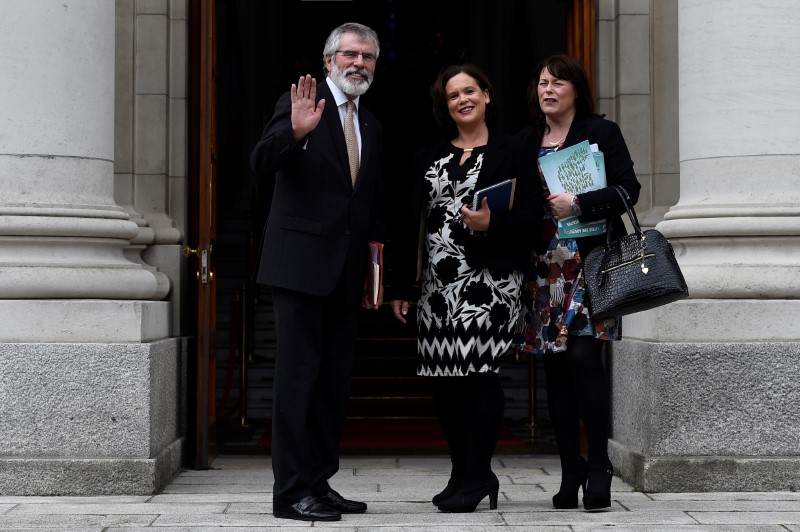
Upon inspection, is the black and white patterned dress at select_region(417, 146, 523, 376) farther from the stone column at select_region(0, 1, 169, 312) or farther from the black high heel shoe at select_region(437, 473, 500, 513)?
the stone column at select_region(0, 1, 169, 312)

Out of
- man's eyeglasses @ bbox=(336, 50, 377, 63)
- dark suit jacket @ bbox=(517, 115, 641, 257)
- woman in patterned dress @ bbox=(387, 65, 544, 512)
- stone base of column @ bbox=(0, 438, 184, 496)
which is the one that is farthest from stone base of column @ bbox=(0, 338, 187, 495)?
dark suit jacket @ bbox=(517, 115, 641, 257)

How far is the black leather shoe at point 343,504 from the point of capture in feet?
19.0

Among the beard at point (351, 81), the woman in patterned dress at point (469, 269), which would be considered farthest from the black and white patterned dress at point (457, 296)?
the beard at point (351, 81)

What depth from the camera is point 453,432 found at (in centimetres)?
590

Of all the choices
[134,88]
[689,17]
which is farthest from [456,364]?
[134,88]

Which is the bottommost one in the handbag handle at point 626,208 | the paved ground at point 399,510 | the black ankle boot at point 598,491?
the paved ground at point 399,510

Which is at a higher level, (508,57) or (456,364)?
(508,57)

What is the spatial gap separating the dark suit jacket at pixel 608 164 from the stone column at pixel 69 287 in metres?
2.26

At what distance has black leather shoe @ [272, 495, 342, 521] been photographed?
219 inches

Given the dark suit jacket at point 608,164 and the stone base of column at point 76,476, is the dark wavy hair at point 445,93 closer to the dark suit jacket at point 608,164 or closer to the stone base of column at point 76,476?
the dark suit jacket at point 608,164

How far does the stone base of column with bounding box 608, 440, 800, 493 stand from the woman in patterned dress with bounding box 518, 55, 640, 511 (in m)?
0.69

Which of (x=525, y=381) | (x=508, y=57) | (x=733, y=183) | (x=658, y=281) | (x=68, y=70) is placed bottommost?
(x=525, y=381)

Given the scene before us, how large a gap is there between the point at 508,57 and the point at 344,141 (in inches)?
517

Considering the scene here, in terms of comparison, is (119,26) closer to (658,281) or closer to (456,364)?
(456,364)
